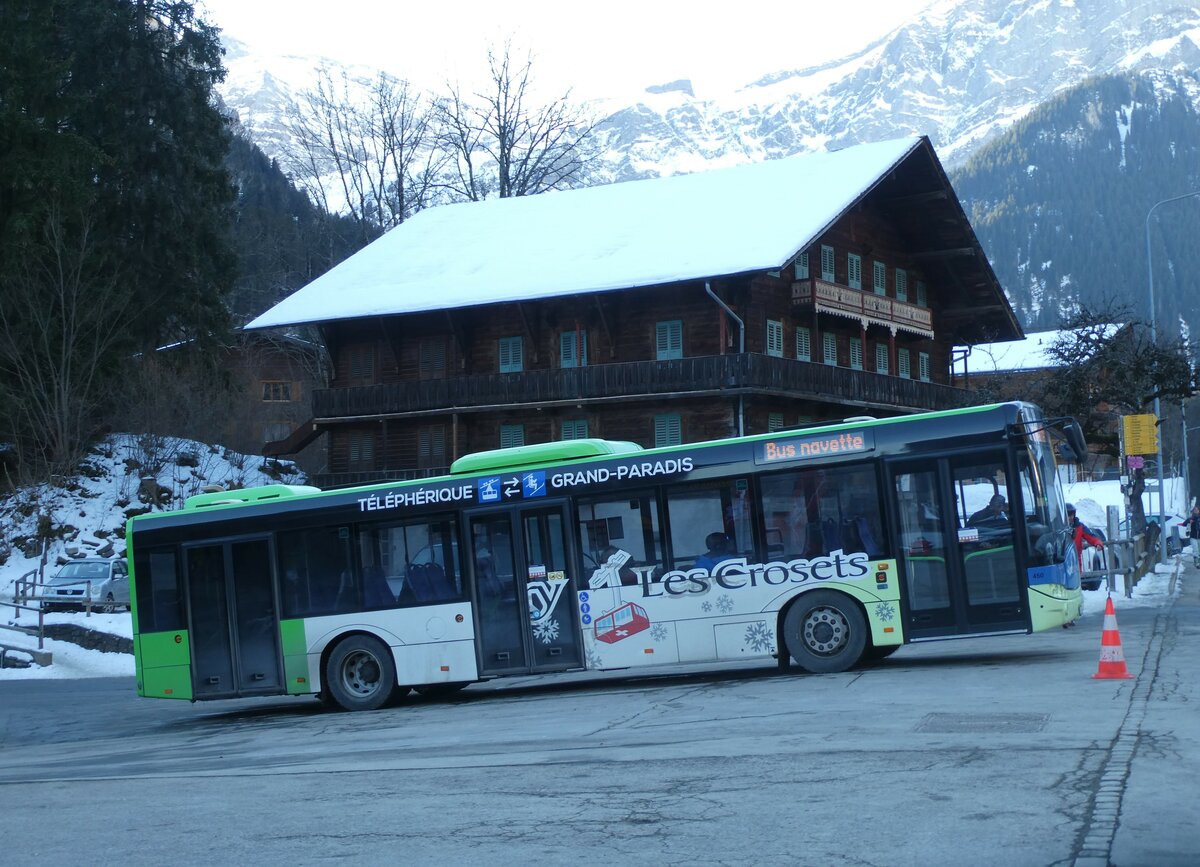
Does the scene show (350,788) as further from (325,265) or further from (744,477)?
(325,265)

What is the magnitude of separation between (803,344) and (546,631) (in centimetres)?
3113

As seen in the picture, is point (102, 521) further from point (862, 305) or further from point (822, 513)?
point (822, 513)

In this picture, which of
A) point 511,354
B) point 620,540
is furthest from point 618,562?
point 511,354

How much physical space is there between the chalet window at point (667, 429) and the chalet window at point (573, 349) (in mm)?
2974

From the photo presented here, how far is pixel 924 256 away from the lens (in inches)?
1997

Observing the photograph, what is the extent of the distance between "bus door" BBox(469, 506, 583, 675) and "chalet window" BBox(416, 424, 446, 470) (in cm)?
3119

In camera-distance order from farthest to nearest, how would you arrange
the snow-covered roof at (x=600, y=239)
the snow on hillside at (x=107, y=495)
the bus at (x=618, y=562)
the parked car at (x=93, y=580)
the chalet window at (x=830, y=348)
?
the chalet window at (x=830, y=348) < the snow on hillside at (x=107, y=495) < the snow-covered roof at (x=600, y=239) < the parked car at (x=93, y=580) < the bus at (x=618, y=562)

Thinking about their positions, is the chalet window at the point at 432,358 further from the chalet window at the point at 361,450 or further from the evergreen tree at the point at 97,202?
the evergreen tree at the point at 97,202

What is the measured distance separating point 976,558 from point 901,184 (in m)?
33.6

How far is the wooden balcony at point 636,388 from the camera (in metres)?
42.5

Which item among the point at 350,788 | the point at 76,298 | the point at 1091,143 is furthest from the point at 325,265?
the point at 1091,143

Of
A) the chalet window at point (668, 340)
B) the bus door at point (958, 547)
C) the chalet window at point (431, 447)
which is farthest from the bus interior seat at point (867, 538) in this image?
the chalet window at point (431, 447)

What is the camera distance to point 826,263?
47.3 metres

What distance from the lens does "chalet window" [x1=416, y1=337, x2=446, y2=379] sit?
4900 centimetres
